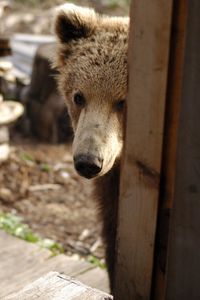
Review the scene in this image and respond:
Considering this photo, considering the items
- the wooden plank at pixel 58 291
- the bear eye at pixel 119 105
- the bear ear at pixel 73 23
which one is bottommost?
the wooden plank at pixel 58 291

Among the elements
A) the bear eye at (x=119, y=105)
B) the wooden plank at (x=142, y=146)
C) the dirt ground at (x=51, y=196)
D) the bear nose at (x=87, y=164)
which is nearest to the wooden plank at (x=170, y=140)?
the wooden plank at (x=142, y=146)

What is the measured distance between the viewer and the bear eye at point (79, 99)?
11.6 feet

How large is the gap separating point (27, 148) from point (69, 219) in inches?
81.8

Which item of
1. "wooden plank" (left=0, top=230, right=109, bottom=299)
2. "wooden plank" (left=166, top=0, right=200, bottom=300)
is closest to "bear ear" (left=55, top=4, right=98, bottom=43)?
"wooden plank" (left=0, top=230, right=109, bottom=299)

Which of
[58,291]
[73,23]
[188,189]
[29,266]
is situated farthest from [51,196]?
[188,189]

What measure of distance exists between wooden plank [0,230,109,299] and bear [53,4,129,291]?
0.72 m

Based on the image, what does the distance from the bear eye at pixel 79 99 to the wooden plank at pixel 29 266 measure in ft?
4.59

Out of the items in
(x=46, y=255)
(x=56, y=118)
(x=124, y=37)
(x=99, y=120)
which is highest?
(x=124, y=37)

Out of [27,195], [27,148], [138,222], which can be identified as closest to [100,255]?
[27,195]

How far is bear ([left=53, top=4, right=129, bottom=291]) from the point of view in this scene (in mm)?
3076

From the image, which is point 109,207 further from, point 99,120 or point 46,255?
point 46,255

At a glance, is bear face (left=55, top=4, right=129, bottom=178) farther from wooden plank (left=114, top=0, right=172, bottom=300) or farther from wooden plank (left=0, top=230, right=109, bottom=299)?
wooden plank (left=0, top=230, right=109, bottom=299)

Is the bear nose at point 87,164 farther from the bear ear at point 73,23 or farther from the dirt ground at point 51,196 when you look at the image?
the dirt ground at point 51,196

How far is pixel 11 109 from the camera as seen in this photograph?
23.6 feet
